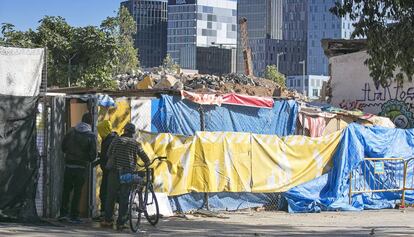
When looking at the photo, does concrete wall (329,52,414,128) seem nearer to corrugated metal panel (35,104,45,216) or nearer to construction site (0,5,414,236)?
construction site (0,5,414,236)

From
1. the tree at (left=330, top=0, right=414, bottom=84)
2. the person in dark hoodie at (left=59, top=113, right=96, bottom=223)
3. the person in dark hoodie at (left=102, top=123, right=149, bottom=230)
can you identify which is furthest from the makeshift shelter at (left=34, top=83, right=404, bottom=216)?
the tree at (left=330, top=0, right=414, bottom=84)

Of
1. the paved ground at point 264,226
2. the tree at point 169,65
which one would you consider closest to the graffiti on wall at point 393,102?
the paved ground at point 264,226

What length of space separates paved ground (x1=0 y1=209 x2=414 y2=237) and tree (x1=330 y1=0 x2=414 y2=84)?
10.3 ft

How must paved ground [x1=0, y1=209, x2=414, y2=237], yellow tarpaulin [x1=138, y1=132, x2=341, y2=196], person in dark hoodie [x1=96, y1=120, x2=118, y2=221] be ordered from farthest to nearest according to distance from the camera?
1. yellow tarpaulin [x1=138, y1=132, x2=341, y2=196]
2. person in dark hoodie [x1=96, y1=120, x2=118, y2=221]
3. paved ground [x1=0, y1=209, x2=414, y2=237]

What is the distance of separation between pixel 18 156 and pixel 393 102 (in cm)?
1568

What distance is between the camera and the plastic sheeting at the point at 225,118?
47.2 ft

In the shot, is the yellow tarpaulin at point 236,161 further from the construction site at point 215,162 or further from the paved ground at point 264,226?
the paved ground at point 264,226

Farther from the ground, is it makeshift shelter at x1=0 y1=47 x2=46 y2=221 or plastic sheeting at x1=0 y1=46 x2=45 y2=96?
plastic sheeting at x1=0 y1=46 x2=45 y2=96

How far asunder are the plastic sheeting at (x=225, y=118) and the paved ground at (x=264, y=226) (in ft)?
6.36

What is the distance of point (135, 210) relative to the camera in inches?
458

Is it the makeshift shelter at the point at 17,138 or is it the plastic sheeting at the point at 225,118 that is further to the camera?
the plastic sheeting at the point at 225,118

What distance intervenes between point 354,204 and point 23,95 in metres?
8.92

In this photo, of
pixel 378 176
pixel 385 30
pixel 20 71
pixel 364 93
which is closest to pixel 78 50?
pixel 364 93

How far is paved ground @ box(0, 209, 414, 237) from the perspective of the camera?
11.3 metres
